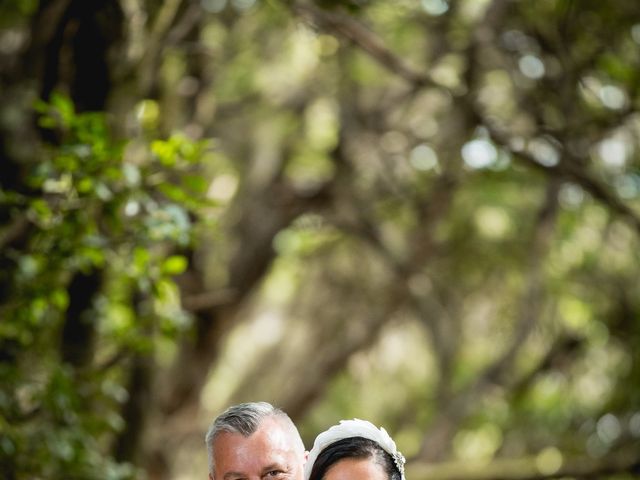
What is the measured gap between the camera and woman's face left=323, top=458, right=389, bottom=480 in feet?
10.3

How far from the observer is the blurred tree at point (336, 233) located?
5574 mm

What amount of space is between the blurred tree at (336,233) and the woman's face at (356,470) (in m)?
1.95

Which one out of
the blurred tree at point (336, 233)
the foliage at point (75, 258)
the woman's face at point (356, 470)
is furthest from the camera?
the blurred tree at point (336, 233)

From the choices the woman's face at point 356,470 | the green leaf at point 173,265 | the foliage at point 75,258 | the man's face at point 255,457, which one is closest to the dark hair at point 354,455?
the woman's face at point 356,470

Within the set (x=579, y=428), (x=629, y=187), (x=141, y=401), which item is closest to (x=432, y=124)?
(x=629, y=187)

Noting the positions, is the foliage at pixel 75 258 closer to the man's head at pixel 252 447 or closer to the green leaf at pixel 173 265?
the green leaf at pixel 173 265

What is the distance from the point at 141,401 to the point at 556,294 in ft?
16.1

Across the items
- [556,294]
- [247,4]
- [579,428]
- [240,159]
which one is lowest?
[579,428]

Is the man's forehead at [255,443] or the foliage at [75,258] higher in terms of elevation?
the foliage at [75,258]

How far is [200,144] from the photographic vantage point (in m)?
4.85

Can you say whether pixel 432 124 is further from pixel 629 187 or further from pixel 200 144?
pixel 200 144

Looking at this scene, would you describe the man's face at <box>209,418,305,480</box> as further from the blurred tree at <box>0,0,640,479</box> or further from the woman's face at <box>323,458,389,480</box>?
the blurred tree at <box>0,0,640,479</box>

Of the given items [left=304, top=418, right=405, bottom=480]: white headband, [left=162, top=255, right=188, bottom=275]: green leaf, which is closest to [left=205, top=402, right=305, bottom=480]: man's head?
[left=304, top=418, right=405, bottom=480]: white headband

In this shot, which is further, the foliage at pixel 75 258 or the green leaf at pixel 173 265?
the green leaf at pixel 173 265
